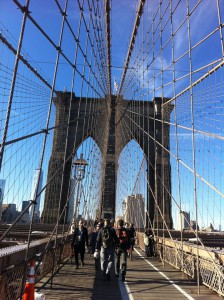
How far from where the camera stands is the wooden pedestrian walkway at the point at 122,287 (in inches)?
166

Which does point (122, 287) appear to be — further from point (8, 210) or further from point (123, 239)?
point (8, 210)

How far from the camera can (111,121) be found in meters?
30.6

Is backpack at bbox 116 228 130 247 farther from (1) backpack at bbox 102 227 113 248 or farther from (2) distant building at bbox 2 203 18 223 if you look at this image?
(2) distant building at bbox 2 203 18 223

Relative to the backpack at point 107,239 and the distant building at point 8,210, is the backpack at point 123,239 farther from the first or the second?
the distant building at point 8,210

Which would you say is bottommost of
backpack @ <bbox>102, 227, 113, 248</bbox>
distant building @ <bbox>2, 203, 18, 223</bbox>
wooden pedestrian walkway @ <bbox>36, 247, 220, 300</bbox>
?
wooden pedestrian walkway @ <bbox>36, 247, 220, 300</bbox>

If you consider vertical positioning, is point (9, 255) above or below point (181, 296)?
above

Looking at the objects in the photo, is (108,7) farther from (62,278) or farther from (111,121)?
(111,121)

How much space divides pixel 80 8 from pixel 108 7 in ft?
21.0

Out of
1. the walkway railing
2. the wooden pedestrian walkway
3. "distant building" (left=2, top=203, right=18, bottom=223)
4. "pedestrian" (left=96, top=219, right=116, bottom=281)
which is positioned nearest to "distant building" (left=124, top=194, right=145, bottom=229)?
"distant building" (left=2, top=203, right=18, bottom=223)

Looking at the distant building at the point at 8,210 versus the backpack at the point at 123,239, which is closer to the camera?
the backpack at the point at 123,239

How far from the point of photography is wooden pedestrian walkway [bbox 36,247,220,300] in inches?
166

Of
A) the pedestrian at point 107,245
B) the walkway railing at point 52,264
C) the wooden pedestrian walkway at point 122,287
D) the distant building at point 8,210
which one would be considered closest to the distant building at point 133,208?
the distant building at point 8,210

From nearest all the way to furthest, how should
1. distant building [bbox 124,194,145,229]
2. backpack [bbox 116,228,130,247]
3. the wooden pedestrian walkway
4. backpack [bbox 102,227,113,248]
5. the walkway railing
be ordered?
the walkway railing, the wooden pedestrian walkway, backpack [bbox 102,227,113,248], backpack [bbox 116,228,130,247], distant building [bbox 124,194,145,229]

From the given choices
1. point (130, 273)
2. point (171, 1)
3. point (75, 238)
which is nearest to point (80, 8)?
point (171, 1)
